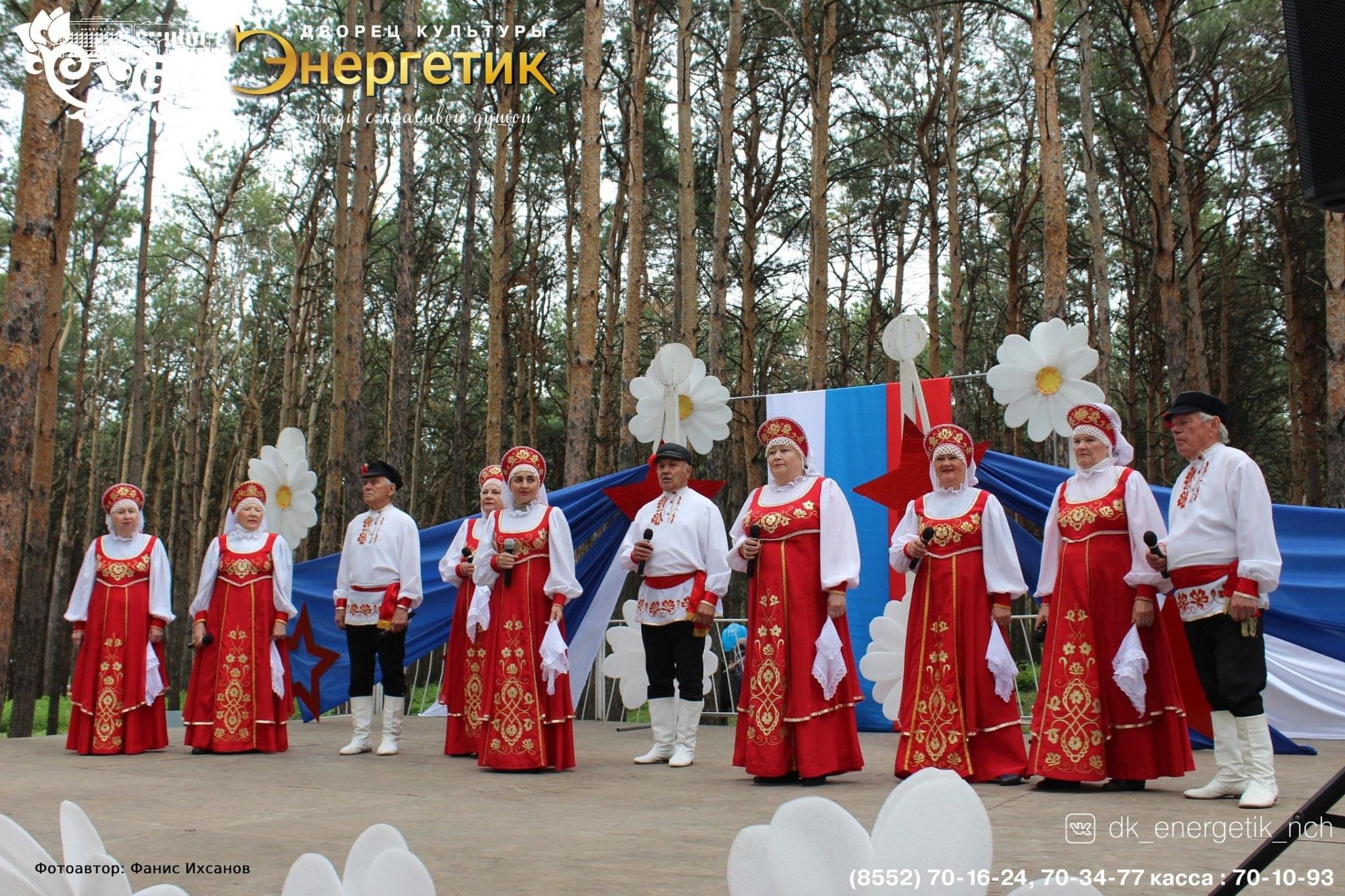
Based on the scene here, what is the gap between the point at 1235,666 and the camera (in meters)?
4.55

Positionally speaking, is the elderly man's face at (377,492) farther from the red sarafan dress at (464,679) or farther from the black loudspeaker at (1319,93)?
the black loudspeaker at (1319,93)

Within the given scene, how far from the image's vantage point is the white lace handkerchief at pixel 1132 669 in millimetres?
4879

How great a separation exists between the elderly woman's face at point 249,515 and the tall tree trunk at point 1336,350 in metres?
8.07

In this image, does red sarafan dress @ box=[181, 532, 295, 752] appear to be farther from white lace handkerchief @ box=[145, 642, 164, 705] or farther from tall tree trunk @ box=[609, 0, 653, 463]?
tall tree trunk @ box=[609, 0, 653, 463]

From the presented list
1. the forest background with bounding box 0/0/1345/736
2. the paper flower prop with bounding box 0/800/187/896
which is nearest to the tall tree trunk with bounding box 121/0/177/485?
the forest background with bounding box 0/0/1345/736

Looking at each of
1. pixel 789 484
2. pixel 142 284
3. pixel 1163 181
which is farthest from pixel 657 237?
pixel 789 484

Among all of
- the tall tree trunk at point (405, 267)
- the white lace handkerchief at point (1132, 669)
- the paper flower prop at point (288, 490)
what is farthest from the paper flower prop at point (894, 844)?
the tall tree trunk at point (405, 267)

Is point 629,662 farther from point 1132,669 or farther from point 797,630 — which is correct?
point 1132,669

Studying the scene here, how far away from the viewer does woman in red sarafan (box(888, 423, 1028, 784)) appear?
5371mm

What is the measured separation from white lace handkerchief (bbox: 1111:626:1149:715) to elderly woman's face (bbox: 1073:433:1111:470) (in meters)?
0.81

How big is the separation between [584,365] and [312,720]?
3986mm

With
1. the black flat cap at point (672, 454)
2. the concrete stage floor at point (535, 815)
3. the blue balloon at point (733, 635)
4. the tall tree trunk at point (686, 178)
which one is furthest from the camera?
the tall tree trunk at point (686, 178)

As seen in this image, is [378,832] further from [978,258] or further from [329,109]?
[978,258]

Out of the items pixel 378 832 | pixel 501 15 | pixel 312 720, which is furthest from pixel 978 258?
pixel 378 832
